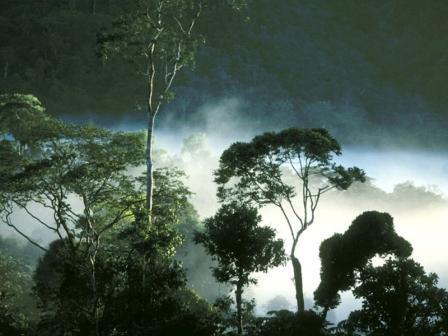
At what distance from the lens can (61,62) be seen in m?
157

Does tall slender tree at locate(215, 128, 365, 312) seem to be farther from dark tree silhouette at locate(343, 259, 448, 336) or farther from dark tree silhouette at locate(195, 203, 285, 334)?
dark tree silhouette at locate(343, 259, 448, 336)

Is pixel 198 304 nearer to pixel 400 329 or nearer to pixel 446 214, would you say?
pixel 400 329

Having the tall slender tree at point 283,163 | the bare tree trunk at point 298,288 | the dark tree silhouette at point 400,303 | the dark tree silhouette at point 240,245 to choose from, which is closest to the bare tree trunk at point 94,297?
the dark tree silhouette at point 240,245

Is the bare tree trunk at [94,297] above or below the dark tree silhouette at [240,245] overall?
below

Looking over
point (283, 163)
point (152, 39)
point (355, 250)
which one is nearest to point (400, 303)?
point (355, 250)

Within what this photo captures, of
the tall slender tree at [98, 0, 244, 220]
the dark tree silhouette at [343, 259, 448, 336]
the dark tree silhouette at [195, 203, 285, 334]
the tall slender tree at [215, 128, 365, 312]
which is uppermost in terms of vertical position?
the tall slender tree at [98, 0, 244, 220]

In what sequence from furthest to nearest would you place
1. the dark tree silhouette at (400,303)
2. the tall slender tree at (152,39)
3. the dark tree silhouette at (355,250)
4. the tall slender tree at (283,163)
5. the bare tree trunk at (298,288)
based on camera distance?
1. the tall slender tree at (152,39)
2. the tall slender tree at (283,163)
3. the dark tree silhouette at (355,250)
4. the bare tree trunk at (298,288)
5. the dark tree silhouette at (400,303)

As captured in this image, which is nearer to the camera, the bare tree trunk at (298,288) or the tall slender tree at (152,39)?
the bare tree trunk at (298,288)

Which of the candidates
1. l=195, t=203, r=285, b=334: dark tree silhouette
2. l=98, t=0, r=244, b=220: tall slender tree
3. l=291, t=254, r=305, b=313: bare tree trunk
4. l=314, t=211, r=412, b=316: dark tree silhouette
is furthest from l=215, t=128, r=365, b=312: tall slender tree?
l=98, t=0, r=244, b=220: tall slender tree

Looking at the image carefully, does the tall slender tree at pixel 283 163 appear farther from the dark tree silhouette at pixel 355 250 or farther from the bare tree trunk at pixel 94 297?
the bare tree trunk at pixel 94 297

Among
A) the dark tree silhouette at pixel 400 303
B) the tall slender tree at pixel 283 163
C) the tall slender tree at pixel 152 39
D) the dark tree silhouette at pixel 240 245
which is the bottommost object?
the dark tree silhouette at pixel 400 303

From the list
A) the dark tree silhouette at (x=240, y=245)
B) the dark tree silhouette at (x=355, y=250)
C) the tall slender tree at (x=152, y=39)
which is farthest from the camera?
the tall slender tree at (x=152, y=39)

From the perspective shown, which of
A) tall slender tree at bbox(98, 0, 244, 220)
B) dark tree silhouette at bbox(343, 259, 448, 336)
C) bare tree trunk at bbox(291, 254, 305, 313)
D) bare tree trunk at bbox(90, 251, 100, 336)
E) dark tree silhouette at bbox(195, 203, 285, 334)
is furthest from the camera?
A: tall slender tree at bbox(98, 0, 244, 220)

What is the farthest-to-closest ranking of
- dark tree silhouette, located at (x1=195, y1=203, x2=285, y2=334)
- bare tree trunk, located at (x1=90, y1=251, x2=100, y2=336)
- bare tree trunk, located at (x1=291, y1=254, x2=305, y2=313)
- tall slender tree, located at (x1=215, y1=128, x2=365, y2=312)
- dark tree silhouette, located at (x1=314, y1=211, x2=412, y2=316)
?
tall slender tree, located at (x1=215, y1=128, x2=365, y2=312)
dark tree silhouette, located at (x1=314, y1=211, x2=412, y2=316)
bare tree trunk, located at (x1=291, y1=254, x2=305, y2=313)
dark tree silhouette, located at (x1=195, y1=203, x2=285, y2=334)
bare tree trunk, located at (x1=90, y1=251, x2=100, y2=336)
